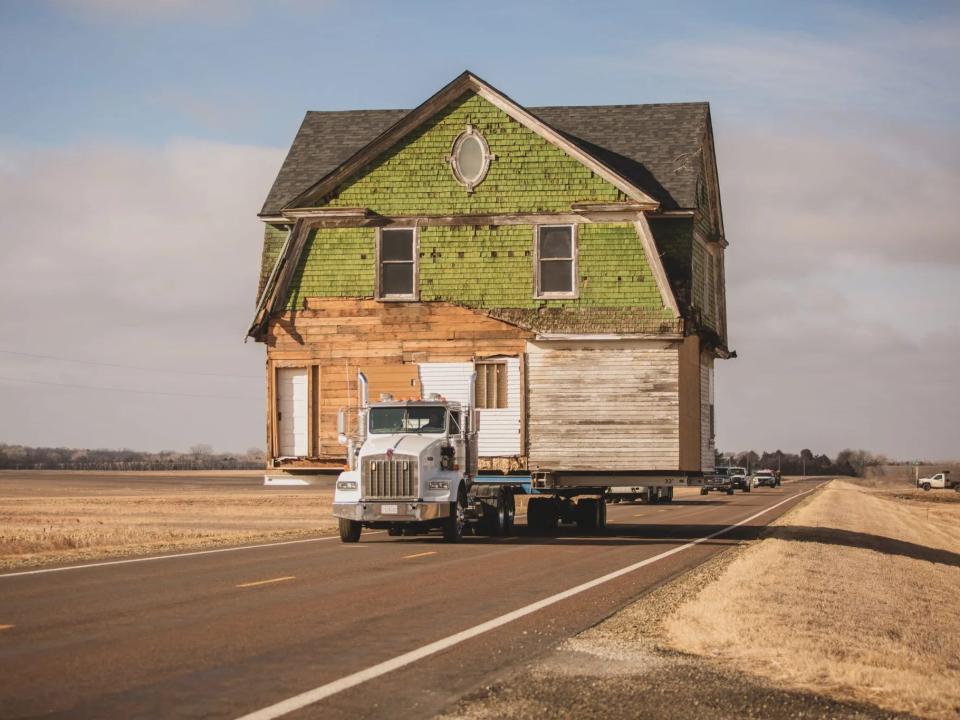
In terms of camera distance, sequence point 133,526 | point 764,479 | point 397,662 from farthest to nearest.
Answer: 1. point 764,479
2. point 133,526
3. point 397,662

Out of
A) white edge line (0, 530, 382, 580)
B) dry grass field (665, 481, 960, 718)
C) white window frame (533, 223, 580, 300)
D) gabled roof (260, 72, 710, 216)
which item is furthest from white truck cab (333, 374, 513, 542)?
gabled roof (260, 72, 710, 216)

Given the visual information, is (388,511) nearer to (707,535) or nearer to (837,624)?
(707,535)

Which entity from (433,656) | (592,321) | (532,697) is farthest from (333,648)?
(592,321)

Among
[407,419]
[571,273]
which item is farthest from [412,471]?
[571,273]

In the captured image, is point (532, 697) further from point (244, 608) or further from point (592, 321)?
point (592, 321)

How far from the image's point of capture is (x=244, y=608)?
14.2 m

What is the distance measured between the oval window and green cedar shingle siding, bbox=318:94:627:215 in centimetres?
13

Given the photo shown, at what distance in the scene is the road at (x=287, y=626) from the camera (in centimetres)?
916

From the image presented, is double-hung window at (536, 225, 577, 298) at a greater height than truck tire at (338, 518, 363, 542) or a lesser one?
greater

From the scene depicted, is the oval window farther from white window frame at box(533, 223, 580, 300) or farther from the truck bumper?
the truck bumper

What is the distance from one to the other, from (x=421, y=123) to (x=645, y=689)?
76.1ft

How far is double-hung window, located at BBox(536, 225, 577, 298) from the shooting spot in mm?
30125

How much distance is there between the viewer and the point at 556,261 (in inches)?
1190

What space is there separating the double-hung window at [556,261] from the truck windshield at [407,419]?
14.2 ft
